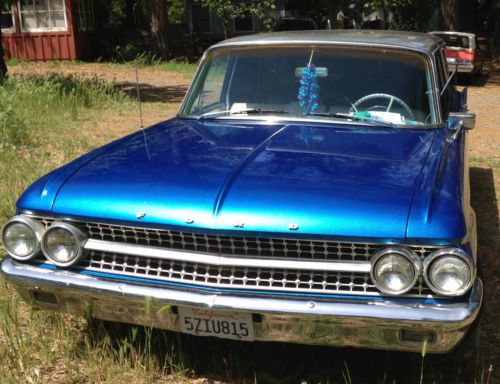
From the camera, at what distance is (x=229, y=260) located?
293 centimetres

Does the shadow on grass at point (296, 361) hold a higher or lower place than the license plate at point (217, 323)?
lower

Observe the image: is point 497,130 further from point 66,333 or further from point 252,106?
point 66,333

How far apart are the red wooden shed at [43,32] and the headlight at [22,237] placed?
23152 mm

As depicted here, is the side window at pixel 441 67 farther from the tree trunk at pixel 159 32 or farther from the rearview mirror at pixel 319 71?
the tree trunk at pixel 159 32

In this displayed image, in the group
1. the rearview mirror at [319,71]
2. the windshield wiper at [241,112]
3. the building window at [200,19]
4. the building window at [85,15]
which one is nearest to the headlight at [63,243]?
the windshield wiper at [241,112]

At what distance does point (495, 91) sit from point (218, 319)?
1634 cm

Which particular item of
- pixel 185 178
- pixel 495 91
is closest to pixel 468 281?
pixel 185 178

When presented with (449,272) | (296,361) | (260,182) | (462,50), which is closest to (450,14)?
(462,50)

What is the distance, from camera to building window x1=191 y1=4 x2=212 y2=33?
1382 inches

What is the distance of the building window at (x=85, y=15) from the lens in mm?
25984

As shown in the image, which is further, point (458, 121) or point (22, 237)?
point (458, 121)

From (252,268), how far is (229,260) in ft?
0.35

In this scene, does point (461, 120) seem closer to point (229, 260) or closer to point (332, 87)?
point (332, 87)

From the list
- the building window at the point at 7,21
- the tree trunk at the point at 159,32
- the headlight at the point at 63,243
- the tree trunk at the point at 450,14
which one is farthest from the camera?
the tree trunk at the point at 159,32
